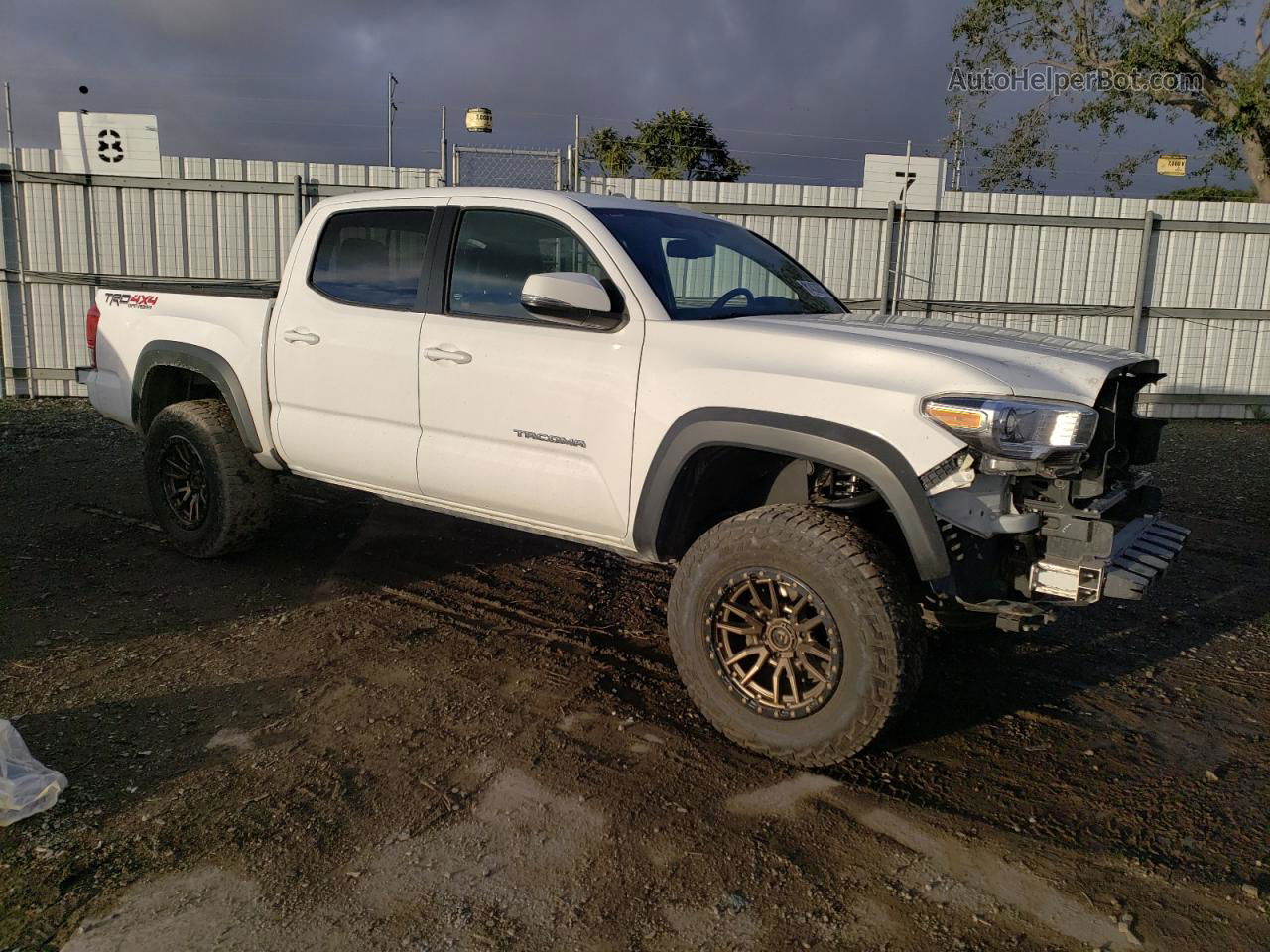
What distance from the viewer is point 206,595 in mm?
5156

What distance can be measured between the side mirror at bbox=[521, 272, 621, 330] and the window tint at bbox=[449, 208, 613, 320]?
301mm

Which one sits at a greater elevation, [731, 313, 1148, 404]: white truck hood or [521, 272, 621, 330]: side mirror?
[521, 272, 621, 330]: side mirror

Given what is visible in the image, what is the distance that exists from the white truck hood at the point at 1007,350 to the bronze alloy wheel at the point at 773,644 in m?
0.92

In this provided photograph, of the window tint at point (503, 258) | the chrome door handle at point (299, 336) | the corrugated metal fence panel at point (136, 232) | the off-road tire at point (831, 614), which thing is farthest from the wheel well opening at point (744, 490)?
the corrugated metal fence panel at point (136, 232)

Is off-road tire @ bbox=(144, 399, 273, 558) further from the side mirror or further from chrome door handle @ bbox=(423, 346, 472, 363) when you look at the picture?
the side mirror

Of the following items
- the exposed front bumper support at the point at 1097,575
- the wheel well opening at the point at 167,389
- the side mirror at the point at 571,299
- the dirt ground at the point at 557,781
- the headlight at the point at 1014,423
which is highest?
the side mirror at the point at 571,299

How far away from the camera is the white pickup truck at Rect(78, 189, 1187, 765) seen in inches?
127

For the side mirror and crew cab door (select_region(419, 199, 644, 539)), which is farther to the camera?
crew cab door (select_region(419, 199, 644, 539))

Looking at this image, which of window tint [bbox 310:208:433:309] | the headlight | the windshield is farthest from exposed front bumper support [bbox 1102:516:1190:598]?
window tint [bbox 310:208:433:309]

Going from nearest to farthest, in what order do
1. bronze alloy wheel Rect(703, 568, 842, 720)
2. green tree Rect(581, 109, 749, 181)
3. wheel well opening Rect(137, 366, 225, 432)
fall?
1. bronze alloy wheel Rect(703, 568, 842, 720)
2. wheel well opening Rect(137, 366, 225, 432)
3. green tree Rect(581, 109, 749, 181)

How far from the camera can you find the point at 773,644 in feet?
11.4

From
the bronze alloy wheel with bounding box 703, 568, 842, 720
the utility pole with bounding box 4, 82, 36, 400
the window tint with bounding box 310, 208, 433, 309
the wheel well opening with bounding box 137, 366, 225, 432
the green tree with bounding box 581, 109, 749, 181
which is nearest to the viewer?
the bronze alloy wheel with bounding box 703, 568, 842, 720

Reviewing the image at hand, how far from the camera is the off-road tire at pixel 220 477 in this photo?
5363 mm

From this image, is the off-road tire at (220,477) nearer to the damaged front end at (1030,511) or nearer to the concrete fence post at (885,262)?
the damaged front end at (1030,511)
